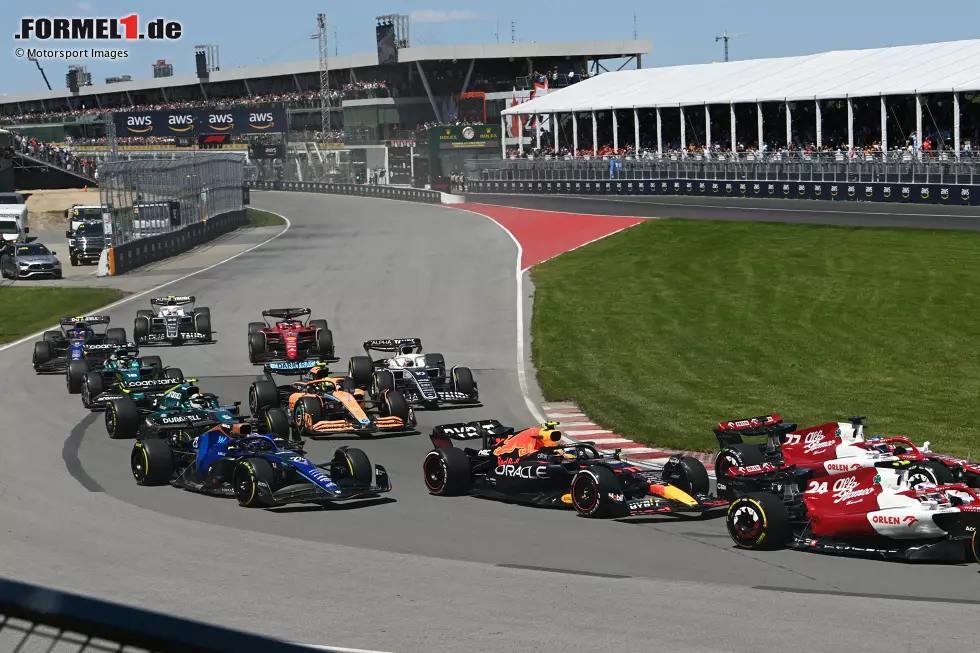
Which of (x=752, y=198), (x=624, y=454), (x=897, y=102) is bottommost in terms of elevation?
(x=624, y=454)

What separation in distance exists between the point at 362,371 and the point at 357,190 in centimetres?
7272

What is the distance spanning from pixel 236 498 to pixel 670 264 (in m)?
30.3

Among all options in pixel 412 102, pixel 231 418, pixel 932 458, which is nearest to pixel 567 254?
pixel 231 418

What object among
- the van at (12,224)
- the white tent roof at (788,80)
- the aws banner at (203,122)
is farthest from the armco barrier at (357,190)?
the van at (12,224)

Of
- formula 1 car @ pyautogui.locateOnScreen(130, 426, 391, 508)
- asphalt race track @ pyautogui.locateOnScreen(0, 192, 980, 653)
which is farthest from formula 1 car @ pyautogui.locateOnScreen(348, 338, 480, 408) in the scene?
formula 1 car @ pyautogui.locateOnScreen(130, 426, 391, 508)

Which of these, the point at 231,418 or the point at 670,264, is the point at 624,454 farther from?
the point at 670,264

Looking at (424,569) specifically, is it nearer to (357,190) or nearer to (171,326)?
(171,326)

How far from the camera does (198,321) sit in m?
32.3


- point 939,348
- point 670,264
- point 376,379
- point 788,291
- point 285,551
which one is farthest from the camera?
point 670,264

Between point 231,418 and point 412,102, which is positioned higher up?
point 412,102

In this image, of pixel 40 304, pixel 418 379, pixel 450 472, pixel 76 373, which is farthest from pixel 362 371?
pixel 40 304

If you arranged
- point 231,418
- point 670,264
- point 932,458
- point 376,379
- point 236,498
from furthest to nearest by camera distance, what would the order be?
point 670,264
point 376,379
point 231,418
point 236,498
point 932,458

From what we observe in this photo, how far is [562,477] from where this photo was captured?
53.4 ft

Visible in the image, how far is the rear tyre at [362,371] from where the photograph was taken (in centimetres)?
2484
